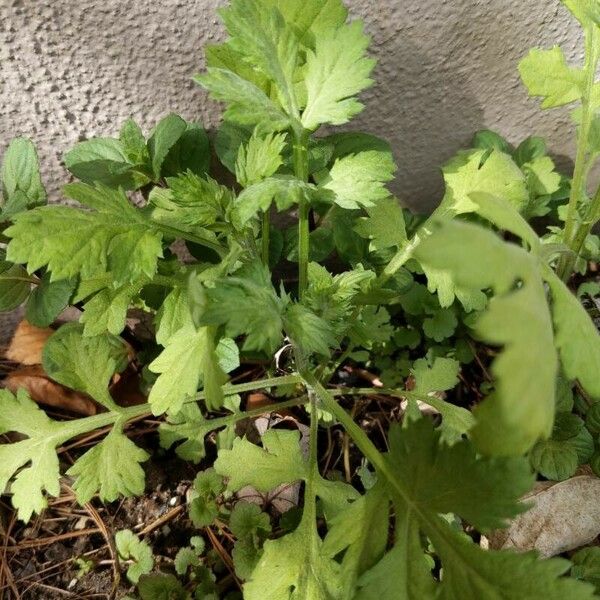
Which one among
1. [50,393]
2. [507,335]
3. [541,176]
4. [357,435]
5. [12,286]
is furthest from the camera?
[50,393]

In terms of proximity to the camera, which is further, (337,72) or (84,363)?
(84,363)

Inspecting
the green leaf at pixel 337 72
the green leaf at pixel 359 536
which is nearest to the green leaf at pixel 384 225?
the green leaf at pixel 337 72

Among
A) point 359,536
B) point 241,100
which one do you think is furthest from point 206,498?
point 241,100

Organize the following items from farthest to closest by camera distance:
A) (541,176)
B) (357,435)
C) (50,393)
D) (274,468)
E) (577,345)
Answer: (50,393)
(541,176)
(274,468)
(357,435)
(577,345)

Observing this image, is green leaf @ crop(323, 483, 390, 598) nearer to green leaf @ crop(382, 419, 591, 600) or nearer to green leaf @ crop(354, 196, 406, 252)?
green leaf @ crop(382, 419, 591, 600)

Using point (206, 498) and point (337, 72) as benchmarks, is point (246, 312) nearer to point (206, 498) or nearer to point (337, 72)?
point (337, 72)

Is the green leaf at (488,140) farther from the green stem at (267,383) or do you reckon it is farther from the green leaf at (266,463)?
the green leaf at (266,463)

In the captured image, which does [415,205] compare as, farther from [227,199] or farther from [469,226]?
[469,226]
